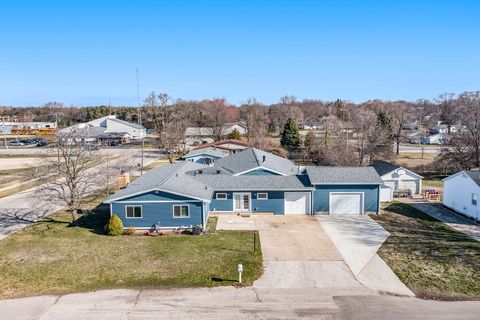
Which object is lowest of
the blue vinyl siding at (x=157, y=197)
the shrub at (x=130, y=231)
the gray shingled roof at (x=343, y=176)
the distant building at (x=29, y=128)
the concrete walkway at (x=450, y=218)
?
the concrete walkway at (x=450, y=218)

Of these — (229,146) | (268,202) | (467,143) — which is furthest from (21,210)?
(467,143)

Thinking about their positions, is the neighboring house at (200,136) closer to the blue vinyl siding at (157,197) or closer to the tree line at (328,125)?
the tree line at (328,125)

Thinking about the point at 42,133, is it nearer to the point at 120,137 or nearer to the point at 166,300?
the point at 120,137

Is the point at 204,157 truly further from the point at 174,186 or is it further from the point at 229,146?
the point at 174,186

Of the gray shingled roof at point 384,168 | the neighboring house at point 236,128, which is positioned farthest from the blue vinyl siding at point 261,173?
the neighboring house at point 236,128

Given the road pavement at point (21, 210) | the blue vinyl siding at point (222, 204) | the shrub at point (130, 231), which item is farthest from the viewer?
the blue vinyl siding at point (222, 204)

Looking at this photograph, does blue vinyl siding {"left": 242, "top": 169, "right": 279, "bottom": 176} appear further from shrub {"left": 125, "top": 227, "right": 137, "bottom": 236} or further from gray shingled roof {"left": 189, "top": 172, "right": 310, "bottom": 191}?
shrub {"left": 125, "top": 227, "right": 137, "bottom": 236}

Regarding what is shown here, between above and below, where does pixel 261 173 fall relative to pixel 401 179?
above
